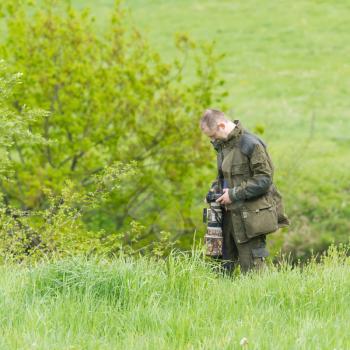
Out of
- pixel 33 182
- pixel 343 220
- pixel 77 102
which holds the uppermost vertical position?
pixel 77 102

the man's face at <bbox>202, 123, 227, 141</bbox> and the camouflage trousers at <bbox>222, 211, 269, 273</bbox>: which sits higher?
the man's face at <bbox>202, 123, 227, 141</bbox>

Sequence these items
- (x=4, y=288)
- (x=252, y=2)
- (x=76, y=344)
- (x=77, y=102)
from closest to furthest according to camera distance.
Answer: (x=76, y=344), (x=4, y=288), (x=77, y=102), (x=252, y=2)

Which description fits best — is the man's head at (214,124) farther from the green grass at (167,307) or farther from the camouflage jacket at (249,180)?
the green grass at (167,307)

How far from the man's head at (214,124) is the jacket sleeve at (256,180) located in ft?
0.98

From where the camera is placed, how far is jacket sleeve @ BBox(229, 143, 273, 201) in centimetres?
705

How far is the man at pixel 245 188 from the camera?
707 centimetres

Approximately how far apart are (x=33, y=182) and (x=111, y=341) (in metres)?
8.57

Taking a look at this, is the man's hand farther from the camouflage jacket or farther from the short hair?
the short hair

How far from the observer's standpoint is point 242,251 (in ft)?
23.9

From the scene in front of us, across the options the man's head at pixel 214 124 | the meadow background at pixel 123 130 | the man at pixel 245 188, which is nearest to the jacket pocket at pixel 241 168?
the man at pixel 245 188

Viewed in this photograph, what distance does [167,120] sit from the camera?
48.8 ft

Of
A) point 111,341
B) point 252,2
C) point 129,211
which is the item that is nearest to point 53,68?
point 129,211

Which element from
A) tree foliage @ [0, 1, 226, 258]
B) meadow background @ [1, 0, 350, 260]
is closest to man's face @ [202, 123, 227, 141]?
meadow background @ [1, 0, 350, 260]

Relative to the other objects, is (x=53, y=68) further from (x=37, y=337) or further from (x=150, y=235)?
(x=37, y=337)
